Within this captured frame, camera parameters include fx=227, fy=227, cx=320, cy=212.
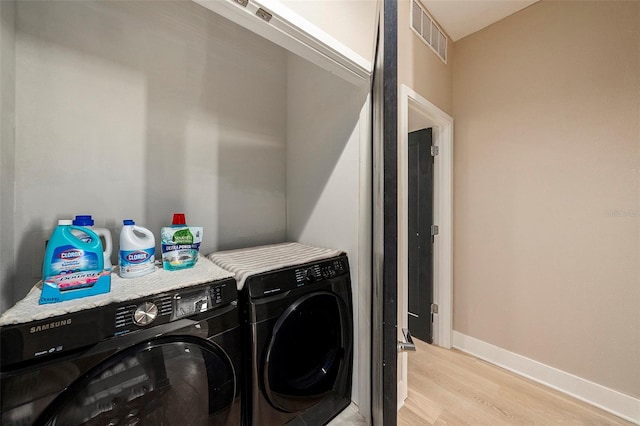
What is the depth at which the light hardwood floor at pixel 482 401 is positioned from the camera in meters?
1.39

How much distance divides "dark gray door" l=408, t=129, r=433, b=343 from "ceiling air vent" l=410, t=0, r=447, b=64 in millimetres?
668

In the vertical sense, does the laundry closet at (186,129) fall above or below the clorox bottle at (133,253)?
above

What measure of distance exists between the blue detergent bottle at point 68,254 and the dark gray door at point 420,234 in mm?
2295

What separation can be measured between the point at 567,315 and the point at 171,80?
10.0 feet

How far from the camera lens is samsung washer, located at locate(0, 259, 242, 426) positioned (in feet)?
1.92

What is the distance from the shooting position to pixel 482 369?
183cm

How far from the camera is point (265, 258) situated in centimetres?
129

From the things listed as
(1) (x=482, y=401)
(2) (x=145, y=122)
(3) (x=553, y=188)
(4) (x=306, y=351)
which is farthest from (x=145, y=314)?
Answer: (3) (x=553, y=188)

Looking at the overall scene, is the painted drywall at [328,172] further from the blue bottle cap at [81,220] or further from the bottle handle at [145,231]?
the blue bottle cap at [81,220]

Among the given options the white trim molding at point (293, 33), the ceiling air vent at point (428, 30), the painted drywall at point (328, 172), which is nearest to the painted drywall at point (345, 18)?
the white trim molding at point (293, 33)

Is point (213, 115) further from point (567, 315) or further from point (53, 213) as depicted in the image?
point (567, 315)

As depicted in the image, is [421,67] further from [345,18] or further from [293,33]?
[293,33]

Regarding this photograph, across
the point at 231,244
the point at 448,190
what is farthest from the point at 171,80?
the point at 448,190

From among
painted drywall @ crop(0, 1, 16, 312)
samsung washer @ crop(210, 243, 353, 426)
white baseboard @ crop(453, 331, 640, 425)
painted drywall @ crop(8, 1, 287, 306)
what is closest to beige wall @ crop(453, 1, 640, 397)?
white baseboard @ crop(453, 331, 640, 425)
